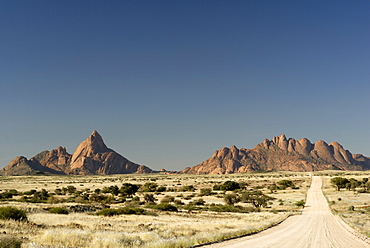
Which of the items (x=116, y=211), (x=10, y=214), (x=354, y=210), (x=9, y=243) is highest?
(x=9, y=243)

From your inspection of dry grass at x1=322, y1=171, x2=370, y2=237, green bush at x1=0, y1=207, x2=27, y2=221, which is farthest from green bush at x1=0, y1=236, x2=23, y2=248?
dry grass at x1=322, y1=171, x2=370, y2=237

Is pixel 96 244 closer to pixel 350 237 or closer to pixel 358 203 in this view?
pixel 350 237

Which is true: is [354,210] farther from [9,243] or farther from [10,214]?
[9,243]

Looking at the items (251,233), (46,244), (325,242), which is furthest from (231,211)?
(46,244)

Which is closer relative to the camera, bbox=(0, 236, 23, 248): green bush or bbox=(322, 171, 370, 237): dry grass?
bbox=(0, 236, 23, 248): green bush

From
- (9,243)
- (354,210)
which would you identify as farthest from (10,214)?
(354,210)

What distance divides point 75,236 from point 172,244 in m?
5.29

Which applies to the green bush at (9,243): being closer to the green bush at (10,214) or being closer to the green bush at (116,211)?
the green bush at (10,214)

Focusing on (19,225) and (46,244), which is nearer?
(46,244)

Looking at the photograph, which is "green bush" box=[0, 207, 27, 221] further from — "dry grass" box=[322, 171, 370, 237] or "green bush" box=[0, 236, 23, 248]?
"dry grass" box=[322, 171, 370, 237]

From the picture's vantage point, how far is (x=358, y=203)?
51.7 metres

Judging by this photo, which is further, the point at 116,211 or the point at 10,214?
the point at 116,211

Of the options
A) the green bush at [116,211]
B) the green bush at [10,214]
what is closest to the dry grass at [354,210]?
the green bush at [116,211]

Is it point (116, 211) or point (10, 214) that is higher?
point (10, 214)
